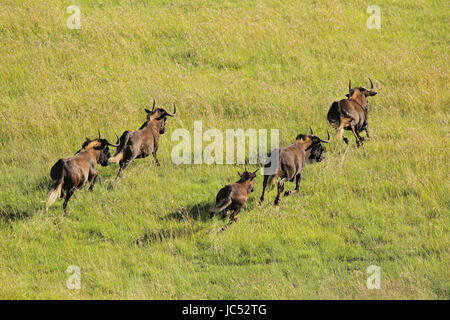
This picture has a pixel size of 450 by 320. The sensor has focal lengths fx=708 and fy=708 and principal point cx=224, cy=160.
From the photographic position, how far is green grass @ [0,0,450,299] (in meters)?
9.93

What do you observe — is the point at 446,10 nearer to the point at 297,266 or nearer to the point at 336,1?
the point at 336,1

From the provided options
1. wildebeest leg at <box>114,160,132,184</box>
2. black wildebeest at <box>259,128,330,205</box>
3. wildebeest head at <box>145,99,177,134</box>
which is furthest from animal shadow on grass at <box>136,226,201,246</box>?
wildebeest head at <box>145,99,177,134</box>

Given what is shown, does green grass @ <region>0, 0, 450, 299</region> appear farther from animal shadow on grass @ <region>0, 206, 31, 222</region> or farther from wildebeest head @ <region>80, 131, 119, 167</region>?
wildebeest head @ <region>80, 131, 119, 167</region>

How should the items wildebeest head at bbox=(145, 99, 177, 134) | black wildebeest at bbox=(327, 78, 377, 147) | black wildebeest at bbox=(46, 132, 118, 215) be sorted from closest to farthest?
1. black wildebeest at bbox=(46, 132, 118, 215)
2. wildebeest head at bbox=(145, 99, 177, 134)
3. black wildebeest at bbox=(327, 78, 377, 147)

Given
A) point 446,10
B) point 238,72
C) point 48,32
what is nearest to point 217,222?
point 238,72

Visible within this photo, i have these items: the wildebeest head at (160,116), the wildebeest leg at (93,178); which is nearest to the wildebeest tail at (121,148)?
Result: the wildebeest leg at (93,178)

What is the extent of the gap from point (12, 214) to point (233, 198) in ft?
12.0

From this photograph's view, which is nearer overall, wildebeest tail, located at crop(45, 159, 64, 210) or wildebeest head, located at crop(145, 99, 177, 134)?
wildebeest tail, located at crop(45, 159, 64, 210)

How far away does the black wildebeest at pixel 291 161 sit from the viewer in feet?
37.7

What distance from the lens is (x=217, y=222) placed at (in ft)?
36.5

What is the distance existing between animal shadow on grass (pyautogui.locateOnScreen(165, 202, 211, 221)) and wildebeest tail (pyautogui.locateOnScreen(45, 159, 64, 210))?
1.76 m

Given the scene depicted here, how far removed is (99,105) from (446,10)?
35.6ft

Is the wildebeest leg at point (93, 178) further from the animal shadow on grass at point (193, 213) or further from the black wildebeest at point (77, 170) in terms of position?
the animal shadow on grass at point (193, 213)

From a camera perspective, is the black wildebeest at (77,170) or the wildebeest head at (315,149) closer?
the black wildebeest at (77,170)
